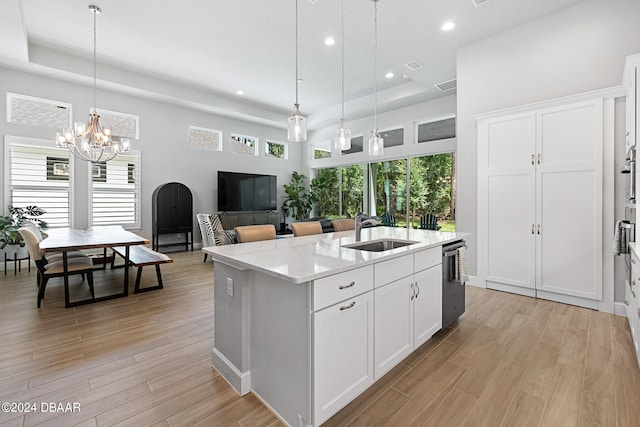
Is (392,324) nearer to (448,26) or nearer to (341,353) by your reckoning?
(341,353)

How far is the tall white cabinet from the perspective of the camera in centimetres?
322

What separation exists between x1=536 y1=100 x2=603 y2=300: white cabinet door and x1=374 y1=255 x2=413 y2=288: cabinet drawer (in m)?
2.49

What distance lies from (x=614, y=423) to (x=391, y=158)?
6.33 metres

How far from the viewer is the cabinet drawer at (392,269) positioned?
72.4 inches

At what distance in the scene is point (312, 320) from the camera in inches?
55.9

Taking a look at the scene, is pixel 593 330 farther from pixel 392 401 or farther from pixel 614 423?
pixel 392 401

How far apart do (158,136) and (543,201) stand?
24.0ft

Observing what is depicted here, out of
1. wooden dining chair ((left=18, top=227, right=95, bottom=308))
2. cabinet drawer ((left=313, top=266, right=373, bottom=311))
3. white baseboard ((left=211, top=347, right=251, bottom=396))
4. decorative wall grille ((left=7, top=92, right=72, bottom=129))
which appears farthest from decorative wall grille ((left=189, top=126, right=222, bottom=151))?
cabinet drawer ((left=313, top=266, right=373, bottom=311))

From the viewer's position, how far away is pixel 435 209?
21.4 feet

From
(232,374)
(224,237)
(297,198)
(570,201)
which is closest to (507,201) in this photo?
(570,201)

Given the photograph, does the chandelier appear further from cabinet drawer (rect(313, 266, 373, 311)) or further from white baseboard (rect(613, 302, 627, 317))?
white baseboard (rect(613, 302, 627, 317))

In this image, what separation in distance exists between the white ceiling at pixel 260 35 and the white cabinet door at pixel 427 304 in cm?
324

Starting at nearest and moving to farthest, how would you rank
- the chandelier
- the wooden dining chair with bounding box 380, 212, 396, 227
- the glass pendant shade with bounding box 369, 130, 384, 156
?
the glass pendant shade with bounding box 369, 130, 384, 156, the chandelier, the wooden dining chair with bounding box 380, 212, 396, 227

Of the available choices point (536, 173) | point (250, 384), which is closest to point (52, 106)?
point (250, 384)
